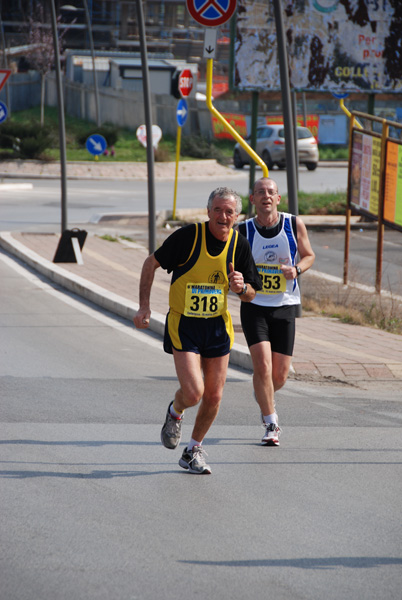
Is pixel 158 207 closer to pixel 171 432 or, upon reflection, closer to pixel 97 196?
pixel 97 196

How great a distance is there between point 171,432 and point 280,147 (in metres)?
36.5

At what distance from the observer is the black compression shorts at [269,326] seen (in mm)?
7027

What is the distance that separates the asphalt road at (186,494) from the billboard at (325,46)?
11755 millimetres

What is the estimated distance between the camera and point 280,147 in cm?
4203

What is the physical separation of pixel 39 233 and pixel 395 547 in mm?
17404

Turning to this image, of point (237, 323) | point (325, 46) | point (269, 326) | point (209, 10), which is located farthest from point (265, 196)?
point (325, 46)

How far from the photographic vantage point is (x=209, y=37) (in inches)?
498

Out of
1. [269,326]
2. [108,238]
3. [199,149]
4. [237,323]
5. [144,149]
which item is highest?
[269,326]

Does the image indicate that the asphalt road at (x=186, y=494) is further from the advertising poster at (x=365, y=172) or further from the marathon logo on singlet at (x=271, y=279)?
the advertising poster at (x=365, y=172)

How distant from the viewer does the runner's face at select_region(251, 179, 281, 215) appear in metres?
6.89

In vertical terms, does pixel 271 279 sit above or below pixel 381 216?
above

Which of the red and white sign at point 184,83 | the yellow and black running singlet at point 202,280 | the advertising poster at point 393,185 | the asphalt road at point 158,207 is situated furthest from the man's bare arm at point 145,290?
the red and white sign at point 184,83

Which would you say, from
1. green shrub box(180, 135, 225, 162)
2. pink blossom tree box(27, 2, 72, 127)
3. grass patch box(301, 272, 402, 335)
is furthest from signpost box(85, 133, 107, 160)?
grass patch box(301, 272, 402, 335)

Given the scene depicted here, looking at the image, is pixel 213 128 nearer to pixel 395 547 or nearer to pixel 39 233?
pixel 39 233
